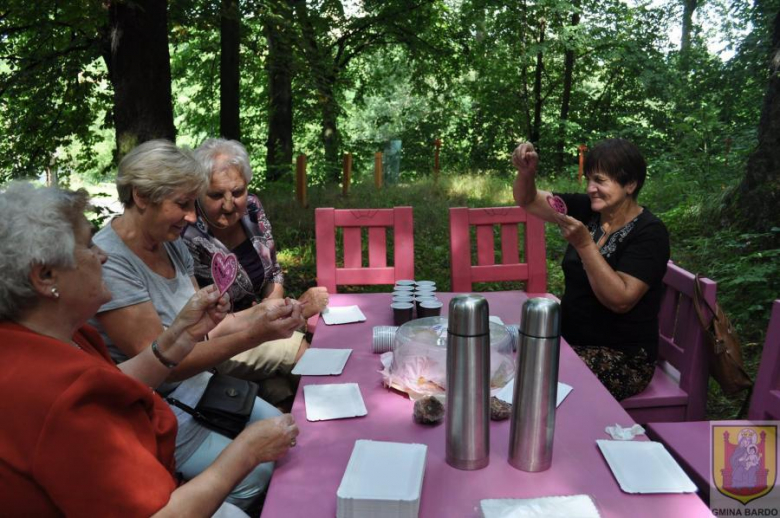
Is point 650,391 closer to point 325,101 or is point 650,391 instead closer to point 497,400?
point 497,400

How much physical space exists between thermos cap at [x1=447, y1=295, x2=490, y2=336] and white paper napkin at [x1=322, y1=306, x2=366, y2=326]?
1.40m

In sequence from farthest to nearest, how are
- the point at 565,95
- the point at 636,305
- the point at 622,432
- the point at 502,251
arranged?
1. the point at 565,95
2. the point at 502,251
3. the point at 636,305
4. the point at 622,432

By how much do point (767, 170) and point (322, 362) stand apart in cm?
Result: 539

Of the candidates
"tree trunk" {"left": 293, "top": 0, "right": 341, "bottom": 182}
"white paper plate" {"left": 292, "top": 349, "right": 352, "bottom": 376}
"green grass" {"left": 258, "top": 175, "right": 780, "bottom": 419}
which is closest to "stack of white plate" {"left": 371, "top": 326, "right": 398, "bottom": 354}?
"white paper plate" {"left": 292, "top": 349, "right": 352, "bottom": 376}

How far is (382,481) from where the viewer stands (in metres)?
1.42

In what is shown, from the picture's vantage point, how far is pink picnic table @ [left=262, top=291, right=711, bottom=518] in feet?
4.58

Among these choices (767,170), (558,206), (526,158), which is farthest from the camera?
(767,170)

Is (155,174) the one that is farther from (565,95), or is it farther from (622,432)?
(565,95)

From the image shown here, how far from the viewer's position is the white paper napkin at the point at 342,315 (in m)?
2.72

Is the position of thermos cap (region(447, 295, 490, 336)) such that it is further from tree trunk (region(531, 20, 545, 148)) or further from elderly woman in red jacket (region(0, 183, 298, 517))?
tree trunk (region(531, 20, 545, 148))

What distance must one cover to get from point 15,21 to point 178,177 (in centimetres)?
557

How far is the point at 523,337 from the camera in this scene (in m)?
1.37

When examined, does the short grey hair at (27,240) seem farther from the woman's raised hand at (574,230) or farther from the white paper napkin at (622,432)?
the woman's raised hand at (574,230)

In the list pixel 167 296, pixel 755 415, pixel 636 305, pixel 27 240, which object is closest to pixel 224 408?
pixel 167 296
